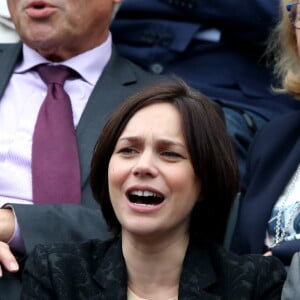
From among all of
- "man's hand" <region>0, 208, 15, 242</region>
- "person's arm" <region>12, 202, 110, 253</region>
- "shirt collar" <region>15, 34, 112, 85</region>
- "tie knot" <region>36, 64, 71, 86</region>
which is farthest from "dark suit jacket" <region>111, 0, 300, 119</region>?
"man's hand" <region>0, 208, 15, 242</region>

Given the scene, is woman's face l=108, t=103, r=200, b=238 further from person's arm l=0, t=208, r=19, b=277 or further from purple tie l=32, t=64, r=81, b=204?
→ purple tie l=32, t=64, r=81, b=204

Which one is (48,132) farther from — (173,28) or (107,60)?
(173,28)

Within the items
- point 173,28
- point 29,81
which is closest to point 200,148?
point 29,81

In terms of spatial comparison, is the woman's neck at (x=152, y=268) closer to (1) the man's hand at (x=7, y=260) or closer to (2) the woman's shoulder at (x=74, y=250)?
(2) the woman's shoulder at (x=74, y=250)

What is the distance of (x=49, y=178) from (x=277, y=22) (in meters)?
1.07

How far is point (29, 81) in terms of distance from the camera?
137 inches

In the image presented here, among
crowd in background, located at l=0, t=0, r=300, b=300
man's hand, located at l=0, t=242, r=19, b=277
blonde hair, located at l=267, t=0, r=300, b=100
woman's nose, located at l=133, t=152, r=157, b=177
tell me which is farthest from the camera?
crowd in background, located at l=0, t=0, r=300, b=300

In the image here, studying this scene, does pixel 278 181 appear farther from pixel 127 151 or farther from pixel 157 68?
pixel 157 68

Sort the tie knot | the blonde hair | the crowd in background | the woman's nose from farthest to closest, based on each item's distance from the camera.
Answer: the crowd in background
the tie knot
the blonde hair
the woman's nose

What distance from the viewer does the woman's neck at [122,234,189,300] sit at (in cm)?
261

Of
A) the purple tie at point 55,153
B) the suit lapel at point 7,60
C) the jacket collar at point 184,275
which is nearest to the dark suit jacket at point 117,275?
the jacket collar at point 184,275

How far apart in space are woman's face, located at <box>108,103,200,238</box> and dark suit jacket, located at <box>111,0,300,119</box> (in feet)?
3.72

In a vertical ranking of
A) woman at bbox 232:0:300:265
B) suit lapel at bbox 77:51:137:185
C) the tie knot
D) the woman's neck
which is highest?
the woman's neck

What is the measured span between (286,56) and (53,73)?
0.75 metres
